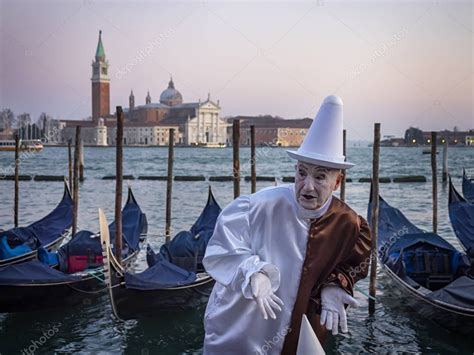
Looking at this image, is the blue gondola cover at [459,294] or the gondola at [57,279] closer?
the blue gondola cover at [459,294]

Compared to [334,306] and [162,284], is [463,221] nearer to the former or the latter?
[162,284]

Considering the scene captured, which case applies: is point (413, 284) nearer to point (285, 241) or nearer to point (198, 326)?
point (198, 326)

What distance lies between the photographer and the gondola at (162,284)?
4578 mm

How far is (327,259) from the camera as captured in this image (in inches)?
59.4

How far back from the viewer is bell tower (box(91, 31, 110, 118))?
80375 millimetres

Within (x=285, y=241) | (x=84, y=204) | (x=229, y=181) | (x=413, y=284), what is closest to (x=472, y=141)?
(x=229, y=181)

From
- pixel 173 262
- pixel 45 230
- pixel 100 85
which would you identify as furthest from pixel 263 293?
pixel 100 85

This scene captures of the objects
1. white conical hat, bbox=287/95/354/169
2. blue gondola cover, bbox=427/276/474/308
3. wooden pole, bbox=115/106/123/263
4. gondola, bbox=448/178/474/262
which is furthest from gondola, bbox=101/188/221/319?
gondola, bbox=448/178/474/262

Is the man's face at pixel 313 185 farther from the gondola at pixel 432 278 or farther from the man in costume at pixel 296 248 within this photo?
the gondola at pixel 432 278

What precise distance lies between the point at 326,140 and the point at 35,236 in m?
5.98

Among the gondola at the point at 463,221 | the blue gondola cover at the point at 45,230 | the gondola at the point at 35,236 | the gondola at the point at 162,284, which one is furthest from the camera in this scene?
the blue gondola cover at the point at 45,230

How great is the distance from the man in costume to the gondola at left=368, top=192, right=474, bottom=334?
3.15 meters

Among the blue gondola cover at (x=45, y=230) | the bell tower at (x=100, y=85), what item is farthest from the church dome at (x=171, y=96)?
the blue gondola cover at (x=45, y=230)

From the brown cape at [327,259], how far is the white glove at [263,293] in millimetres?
182
